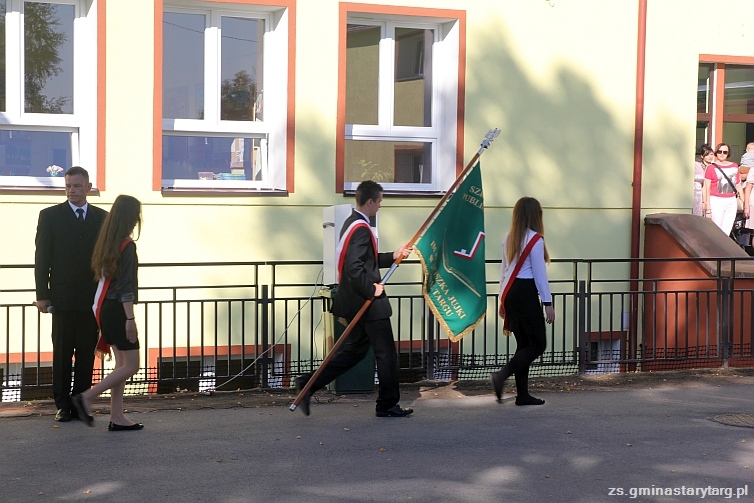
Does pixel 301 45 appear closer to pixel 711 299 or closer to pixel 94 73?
pixel 94 73

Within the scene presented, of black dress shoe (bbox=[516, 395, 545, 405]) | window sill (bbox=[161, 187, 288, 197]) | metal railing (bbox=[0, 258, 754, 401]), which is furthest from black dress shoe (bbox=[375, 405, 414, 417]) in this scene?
window sill (bbox=[161, 187, 288, 197])

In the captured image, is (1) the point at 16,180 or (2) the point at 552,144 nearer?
(1) the point at 16,180

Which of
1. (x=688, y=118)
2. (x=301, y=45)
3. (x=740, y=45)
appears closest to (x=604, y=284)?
(x=688, y=118)

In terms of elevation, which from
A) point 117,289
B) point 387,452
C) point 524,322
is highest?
point 117,289

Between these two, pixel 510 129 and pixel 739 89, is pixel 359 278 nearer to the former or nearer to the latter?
pixel 510 129

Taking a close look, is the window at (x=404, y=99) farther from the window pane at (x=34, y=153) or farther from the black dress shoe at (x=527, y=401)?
the black dress shoe at (x=527, y=401)

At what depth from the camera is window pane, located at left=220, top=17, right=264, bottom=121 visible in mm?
11875

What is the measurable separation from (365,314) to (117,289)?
1.81 metres

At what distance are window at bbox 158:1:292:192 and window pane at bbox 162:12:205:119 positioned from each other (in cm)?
1

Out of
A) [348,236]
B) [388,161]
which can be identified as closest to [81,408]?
[348,236]

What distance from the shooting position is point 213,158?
38.8ft

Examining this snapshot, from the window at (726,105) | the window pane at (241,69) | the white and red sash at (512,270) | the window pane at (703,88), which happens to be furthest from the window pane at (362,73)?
the window pane at (703,88)

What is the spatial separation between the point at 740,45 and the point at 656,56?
57.5 inches

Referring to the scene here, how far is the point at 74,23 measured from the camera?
36.5ft
